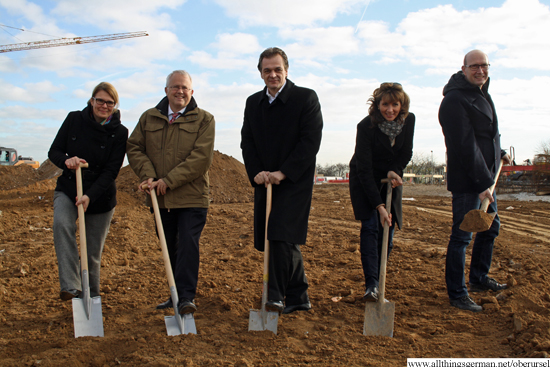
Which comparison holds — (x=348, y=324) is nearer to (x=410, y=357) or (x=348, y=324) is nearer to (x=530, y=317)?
(x=410, y=357)

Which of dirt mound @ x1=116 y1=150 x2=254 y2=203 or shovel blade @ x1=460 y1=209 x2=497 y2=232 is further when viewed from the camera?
dirt mound @ x1=116 y1=150 x2=254 y2=203

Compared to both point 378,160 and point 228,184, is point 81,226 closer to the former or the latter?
point 378,160

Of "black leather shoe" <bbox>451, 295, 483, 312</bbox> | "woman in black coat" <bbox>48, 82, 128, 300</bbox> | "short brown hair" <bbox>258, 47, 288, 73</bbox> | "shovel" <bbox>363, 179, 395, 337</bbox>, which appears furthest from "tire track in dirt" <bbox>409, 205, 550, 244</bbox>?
"woman in black coat" <bbox>48, 82, 128, 300</bbox>

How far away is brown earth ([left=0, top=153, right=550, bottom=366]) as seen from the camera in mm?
2531

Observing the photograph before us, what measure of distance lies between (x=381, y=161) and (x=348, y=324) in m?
1.49

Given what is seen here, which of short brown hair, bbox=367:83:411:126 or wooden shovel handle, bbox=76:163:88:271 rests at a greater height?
short brown hair, bbox=367:83:411:126

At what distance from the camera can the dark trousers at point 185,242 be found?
3174 mm

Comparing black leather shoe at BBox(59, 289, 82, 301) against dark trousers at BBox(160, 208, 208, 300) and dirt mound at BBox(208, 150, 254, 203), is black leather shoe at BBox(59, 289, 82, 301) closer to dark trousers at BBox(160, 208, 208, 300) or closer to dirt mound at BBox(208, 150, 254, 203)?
dark trousers at BBox(160, 208, 208, 300)

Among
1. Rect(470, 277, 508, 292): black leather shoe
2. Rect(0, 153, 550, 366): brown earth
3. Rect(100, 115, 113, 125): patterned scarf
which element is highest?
Rect(100, 115, 113, 125): patterned scarf

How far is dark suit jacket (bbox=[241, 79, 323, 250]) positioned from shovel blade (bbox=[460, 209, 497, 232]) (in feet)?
4.29

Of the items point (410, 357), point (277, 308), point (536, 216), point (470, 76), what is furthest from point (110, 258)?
point (536, 216)

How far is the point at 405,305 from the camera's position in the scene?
3.54m

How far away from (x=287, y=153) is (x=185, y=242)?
110 centimetres

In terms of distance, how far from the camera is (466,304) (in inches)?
132
